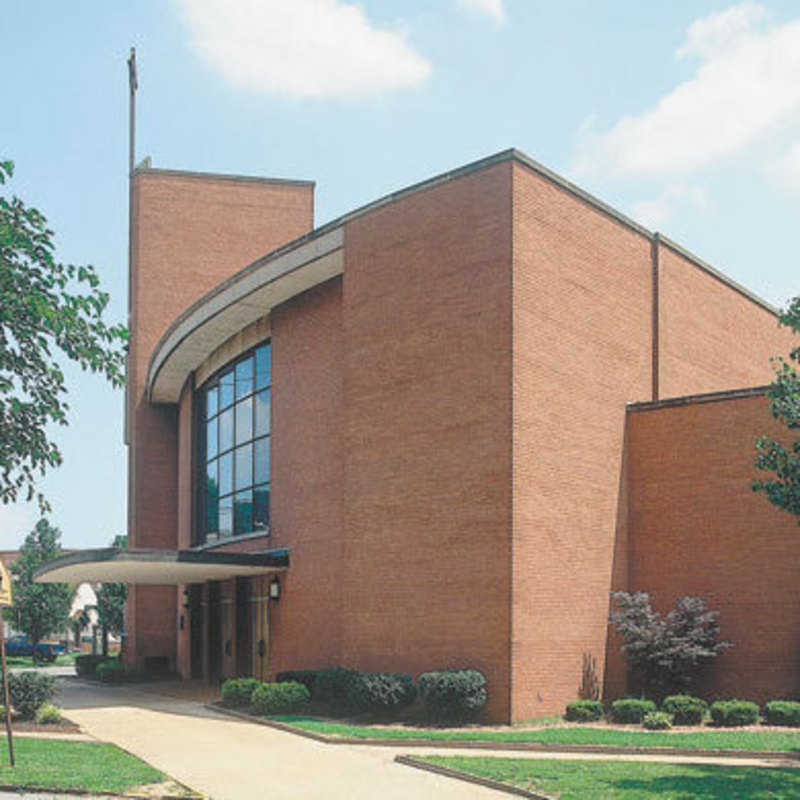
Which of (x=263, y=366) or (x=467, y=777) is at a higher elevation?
(x=263, y=366)

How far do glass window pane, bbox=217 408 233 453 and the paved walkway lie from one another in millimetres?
11027

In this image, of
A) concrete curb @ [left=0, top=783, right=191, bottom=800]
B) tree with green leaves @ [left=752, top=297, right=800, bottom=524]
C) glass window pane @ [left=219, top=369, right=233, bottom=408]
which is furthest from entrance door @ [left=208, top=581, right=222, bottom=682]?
tree with green leaves @ [left=752, top=297, right=800, bottom=524]

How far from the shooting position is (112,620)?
187 ft

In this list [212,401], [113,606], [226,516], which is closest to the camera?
[226,516]

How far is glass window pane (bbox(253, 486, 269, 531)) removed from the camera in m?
30.7

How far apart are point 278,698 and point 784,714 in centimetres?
963

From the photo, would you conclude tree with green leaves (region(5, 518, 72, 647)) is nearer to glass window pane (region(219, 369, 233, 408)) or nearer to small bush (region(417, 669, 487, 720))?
glass window pane (region(219, 369, 233, 408))

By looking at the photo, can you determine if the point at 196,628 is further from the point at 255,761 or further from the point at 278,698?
the point at 255,761

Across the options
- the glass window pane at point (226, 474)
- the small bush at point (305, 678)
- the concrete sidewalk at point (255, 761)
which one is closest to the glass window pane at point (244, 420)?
the glass window pane at point (226, 474)

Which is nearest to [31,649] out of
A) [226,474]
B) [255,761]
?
[226,474]

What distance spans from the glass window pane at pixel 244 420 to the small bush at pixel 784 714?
1667cm

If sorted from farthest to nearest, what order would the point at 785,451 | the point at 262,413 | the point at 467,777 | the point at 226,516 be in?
1. the point at 226,516
2. the point at 262,413
3. the point at 785,451
4. the point at 467,777

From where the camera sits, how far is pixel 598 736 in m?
18.5

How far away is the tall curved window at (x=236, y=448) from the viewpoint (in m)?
31.2
